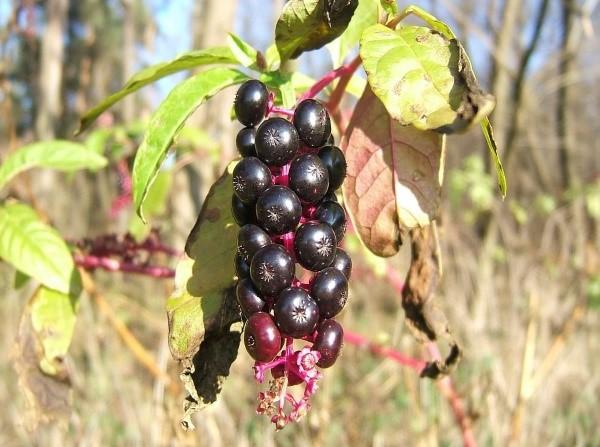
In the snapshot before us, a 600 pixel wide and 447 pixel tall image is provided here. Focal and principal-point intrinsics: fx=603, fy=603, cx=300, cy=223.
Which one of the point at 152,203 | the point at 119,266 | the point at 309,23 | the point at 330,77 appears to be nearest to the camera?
the point at 309,23

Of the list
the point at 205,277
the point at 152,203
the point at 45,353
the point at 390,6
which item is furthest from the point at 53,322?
the point at 152,203

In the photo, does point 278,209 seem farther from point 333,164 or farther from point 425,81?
point 425,81

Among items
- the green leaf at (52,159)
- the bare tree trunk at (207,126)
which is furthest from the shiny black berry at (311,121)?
the bare tree trunk at (207,126)

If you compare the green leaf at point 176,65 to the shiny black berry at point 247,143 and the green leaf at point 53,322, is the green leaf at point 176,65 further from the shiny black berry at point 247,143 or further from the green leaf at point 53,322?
the green leaf at point 53,322

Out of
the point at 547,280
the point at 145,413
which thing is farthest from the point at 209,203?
the point at 547,280

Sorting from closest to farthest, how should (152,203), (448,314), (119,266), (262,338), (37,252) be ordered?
1. (262,338)
2. (37,252)
3. (119,266)
4. (152,203)
5. (448,314)

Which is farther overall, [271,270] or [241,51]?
[241,51]
